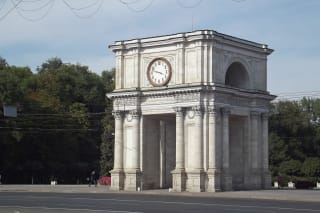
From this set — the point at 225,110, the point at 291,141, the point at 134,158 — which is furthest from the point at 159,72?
the point at 291,141

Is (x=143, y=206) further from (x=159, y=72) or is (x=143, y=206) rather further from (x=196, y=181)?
(x=159, y=72)

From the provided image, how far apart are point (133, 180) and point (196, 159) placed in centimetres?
753

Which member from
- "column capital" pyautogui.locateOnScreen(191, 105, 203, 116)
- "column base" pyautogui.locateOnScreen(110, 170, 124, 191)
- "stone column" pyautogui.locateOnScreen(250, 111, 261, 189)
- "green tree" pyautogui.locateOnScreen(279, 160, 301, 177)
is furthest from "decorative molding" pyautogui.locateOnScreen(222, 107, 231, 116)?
"green tree" pyautogui.locateOnScreen(279, 160, 301, 177)

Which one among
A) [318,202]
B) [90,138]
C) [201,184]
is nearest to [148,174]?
[201,184]

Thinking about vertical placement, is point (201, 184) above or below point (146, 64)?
below

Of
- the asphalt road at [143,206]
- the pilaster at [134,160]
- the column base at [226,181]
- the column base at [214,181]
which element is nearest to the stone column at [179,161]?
the column base at [214,181]

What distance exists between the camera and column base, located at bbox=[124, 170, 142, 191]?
6819 centimetres

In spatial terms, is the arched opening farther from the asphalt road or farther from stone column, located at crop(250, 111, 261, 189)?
the asphalt road

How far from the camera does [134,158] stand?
68812 millimetres

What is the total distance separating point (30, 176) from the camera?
100812 millimetres

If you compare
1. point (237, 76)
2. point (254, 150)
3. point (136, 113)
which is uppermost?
point (237, 76)

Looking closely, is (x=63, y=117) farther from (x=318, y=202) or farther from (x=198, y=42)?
(x=318, y=202)

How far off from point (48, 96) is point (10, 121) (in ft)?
46.4

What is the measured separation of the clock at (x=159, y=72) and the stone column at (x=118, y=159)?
5.08 m
